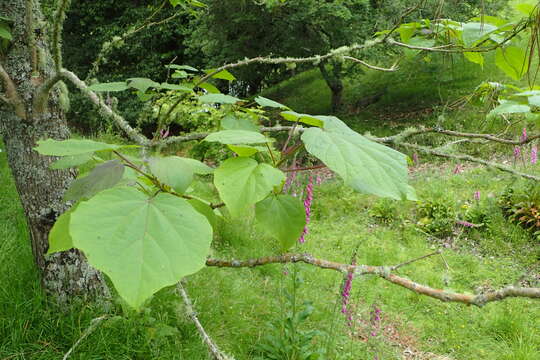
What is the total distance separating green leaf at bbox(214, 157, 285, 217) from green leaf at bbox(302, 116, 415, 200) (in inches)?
3.9

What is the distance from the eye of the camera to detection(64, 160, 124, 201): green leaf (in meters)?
0.56

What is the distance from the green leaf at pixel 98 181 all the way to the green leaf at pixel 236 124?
0.26 m

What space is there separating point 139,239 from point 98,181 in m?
0.18

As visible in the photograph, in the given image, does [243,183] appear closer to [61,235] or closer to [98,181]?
[98,181]

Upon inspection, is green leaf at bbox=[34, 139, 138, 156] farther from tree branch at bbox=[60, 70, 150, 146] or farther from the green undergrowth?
the green undergrowth

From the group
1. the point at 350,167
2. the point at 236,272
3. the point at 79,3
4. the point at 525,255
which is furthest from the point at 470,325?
the point at 79,3

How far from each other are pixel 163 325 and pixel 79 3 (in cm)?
1280

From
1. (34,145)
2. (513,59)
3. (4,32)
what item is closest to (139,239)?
(513,59)

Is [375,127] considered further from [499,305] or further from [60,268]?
[60,268]

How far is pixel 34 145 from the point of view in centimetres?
129

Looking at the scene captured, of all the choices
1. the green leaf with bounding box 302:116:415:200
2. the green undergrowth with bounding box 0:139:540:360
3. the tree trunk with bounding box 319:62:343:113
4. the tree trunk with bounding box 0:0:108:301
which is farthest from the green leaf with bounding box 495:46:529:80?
the tree trunk with bounding box 319:62:343:113

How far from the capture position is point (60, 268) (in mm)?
1491

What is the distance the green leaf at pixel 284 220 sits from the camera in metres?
0.68

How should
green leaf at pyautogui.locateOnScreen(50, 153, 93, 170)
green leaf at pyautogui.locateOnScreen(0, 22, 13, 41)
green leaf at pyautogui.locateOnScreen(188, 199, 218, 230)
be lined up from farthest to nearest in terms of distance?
green leaf at pyautogui.locateOnScreen(0, 22, 13, 41)
green leaf at pyautogui.locateOnScreen(188, 199, 218, 230)
green leaf at pyautogui.locateOnScreen(50, 153, 93, 170)
